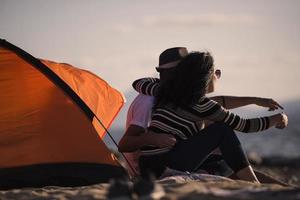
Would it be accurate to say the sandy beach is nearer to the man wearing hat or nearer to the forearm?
the man wearing hat

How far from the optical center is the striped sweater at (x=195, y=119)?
6629 mm

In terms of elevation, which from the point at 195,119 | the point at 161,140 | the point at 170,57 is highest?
the point at 170,57

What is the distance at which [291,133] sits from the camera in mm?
35031

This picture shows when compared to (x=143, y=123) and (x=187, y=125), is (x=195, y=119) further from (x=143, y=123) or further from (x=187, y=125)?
(x=143, y=123)

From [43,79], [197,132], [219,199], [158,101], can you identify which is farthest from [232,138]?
[43,79]

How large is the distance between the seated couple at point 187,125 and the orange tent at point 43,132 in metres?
0.58

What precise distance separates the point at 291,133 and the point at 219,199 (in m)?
30.5

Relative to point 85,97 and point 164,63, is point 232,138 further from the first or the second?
point 85,97

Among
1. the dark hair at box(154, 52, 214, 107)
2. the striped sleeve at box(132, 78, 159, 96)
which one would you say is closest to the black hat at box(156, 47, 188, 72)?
the striped sleeve at box(132, 78, 159, 96)

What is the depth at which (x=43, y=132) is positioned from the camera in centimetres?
748

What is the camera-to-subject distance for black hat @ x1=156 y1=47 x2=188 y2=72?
6.97 meters

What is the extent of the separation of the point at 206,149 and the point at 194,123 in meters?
0.32

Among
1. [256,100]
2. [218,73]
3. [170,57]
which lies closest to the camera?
[170,57]

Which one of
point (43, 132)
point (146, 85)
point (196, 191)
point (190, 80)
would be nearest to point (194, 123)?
point (190, 80)
